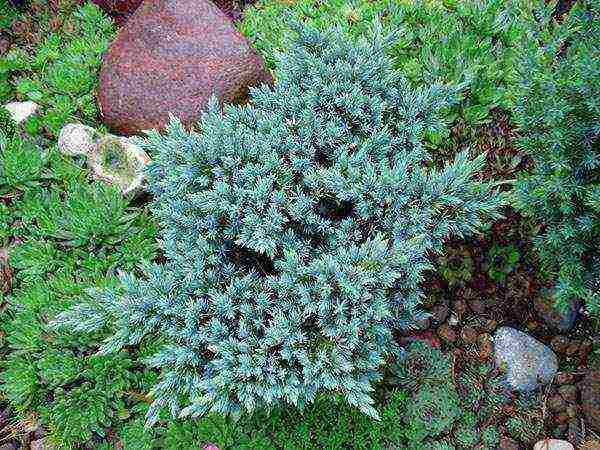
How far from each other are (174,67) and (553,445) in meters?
3.45

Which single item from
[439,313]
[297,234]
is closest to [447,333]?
[439,313]

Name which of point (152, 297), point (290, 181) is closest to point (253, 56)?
point (290, 181)

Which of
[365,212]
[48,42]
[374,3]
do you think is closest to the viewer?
[365,212]

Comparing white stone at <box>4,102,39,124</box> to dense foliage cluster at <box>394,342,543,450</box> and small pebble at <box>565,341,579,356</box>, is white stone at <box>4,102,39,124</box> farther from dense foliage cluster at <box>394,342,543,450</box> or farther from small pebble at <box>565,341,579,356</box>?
small pebble at <box>565,341,579,356</box>

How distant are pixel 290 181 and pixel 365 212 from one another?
44 centimetres

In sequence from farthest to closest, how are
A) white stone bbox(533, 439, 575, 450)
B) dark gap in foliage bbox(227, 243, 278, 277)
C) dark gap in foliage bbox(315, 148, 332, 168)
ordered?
white stone bbox(533, 439, 575, 450), dark gap in foliage bbox(315, 148, 332, 168), dark gap in foliage bbox(227, 243, 278, 277)

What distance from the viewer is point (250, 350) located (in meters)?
2.90

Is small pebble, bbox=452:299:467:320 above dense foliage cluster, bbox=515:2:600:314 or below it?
below

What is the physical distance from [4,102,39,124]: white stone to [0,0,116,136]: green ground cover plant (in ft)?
0.18

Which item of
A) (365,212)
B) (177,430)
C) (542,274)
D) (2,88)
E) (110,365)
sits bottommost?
(542,274)

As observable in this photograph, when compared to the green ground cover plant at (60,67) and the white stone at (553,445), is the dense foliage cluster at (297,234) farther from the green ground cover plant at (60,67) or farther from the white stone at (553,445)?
the green ground cover plant at (60,67)

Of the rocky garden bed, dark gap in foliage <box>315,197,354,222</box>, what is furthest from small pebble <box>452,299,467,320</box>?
dark gap in foliage <box>315,197,354,222</box>

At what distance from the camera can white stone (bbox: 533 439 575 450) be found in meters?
3.58

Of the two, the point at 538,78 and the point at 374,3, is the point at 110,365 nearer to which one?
the point at 538,78
